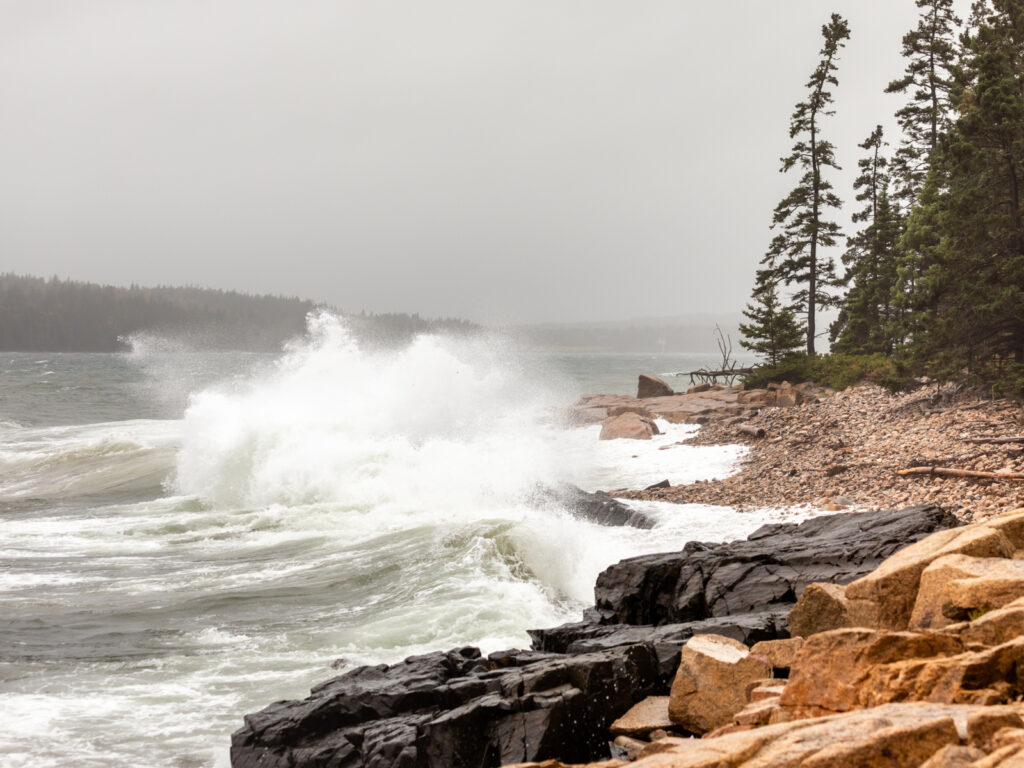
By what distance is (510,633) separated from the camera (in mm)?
9469

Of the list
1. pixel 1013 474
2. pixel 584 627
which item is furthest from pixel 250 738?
pixel 1013 474

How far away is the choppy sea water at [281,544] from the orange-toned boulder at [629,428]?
1.01 metres

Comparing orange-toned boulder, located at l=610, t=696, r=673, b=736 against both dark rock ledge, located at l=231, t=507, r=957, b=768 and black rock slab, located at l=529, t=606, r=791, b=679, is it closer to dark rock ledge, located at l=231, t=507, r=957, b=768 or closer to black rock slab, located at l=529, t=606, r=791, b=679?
dark rock ledge, located at l=231, t=507, r=957, b=768

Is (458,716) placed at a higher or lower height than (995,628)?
lower

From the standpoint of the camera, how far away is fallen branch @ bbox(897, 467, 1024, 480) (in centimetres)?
1202

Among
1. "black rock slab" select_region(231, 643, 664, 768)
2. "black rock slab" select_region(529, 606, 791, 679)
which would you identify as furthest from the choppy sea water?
"black rock slab" select_region(529, 606, 791, 679)

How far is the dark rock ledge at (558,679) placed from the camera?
18.6 feet

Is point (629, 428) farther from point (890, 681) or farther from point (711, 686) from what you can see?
point (890, 681)

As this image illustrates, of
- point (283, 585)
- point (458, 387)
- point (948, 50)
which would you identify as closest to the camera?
point (283, 585)

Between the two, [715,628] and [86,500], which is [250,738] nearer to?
[715,628]

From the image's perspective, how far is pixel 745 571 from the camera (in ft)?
27.6

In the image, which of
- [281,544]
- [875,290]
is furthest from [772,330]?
[281,544]

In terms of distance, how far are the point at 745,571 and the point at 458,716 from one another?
3949 mm

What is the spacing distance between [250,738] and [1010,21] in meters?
27.3
